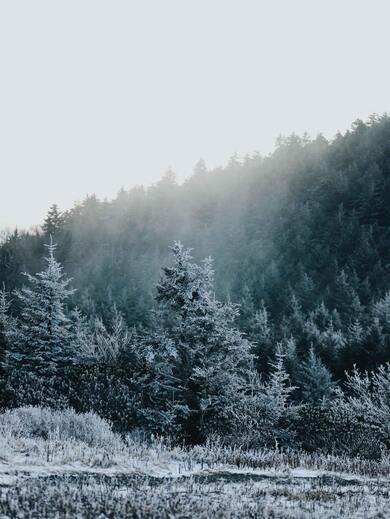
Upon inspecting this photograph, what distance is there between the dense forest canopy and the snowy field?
3468 cm

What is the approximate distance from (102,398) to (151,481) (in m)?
7.95

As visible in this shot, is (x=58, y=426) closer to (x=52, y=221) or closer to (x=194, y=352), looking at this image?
(x=194, y=352)

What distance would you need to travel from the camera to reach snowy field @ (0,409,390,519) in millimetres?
5570

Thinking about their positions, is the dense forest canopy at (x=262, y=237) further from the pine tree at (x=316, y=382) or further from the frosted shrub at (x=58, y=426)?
the frosted shrub at (x=58, y=426)

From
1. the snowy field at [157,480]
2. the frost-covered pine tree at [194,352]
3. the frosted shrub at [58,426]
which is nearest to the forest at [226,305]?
the frost-covered pine tree at [194,352]

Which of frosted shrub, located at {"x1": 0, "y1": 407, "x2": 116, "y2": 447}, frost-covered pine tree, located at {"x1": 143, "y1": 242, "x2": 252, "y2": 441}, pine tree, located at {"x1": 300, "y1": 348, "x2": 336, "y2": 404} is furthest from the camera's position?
pine tree, located at {"x1": 300, "y1": 348, "x2": 336, "y2": 404}

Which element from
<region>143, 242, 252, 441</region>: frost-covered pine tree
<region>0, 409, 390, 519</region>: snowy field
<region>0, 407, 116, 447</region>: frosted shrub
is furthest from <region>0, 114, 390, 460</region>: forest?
<region>0, 409, 390, 519</region>: snowy field

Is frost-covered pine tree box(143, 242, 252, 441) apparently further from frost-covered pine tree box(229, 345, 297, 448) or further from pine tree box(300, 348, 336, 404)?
pine tree box(300, 348, 336, 404)

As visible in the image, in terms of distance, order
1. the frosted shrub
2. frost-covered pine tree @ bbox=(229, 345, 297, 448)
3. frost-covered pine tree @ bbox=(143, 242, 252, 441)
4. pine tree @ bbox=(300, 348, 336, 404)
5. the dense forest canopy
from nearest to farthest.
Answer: the frosted shrub < frost-covered pine tree @ bbox=(229, 345, 297, 448) < frost-covered pine tree @ bbox=(143, 242, 252, 441) < pine tree @ bbox=(300, 348, 336, 404) < the dense forest canopy

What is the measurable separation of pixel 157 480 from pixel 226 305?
367 inches

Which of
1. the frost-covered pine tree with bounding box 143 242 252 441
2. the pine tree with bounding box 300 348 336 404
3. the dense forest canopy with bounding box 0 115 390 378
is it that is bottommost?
the pine tree with bounding box 300 348 336 404

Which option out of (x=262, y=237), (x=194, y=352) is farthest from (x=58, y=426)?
(x=262, y=237)

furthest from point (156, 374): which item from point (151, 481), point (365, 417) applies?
point (151, 481)

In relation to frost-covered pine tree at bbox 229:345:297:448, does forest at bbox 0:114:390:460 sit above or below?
above
